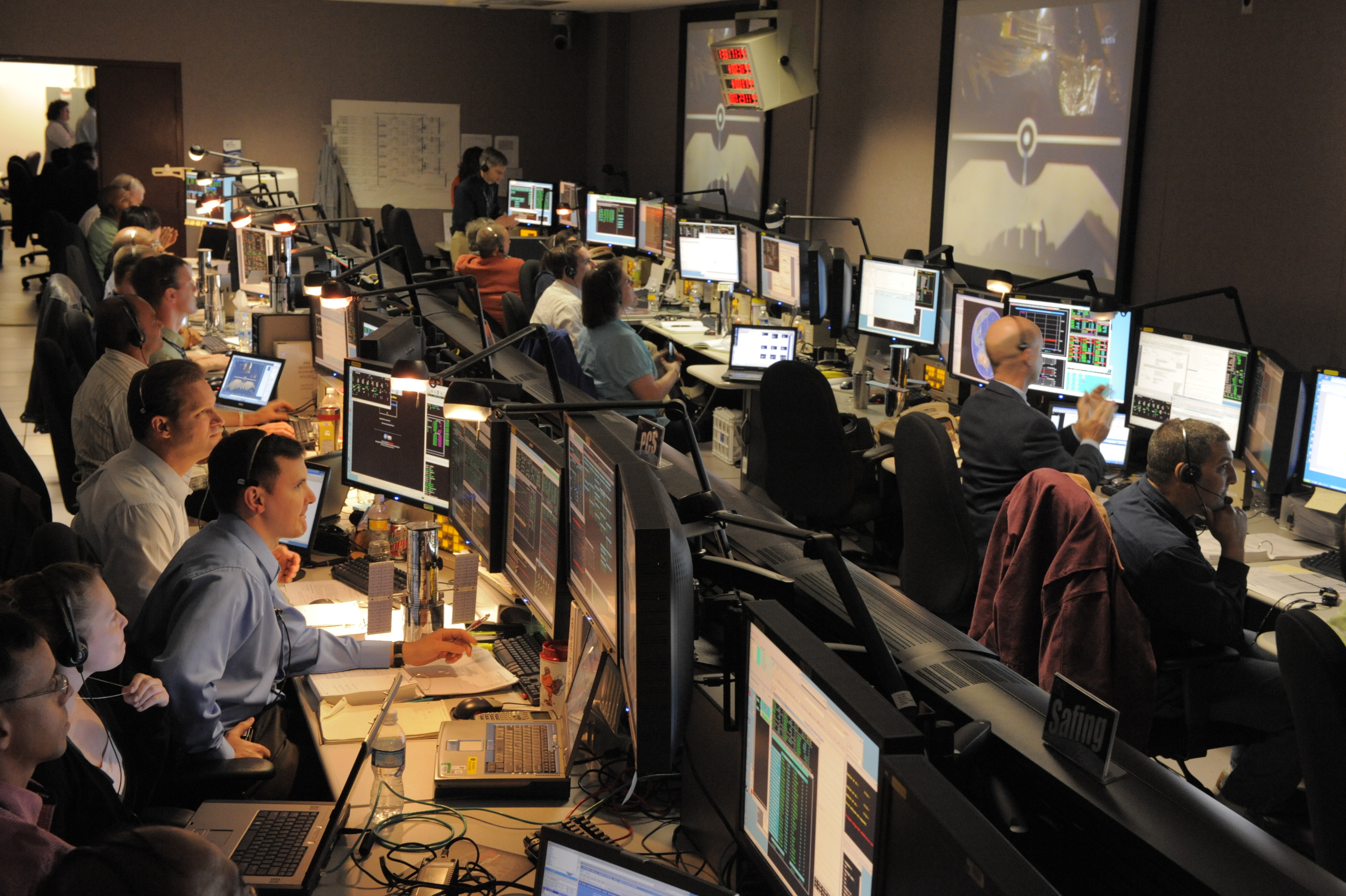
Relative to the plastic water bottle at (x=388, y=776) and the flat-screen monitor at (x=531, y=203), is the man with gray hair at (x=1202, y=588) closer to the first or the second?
the plastic water bottle at (x=388, y=776)

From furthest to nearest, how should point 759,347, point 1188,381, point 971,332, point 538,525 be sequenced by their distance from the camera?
point 759,347 → point 971,332 → point 1188,381 → point 538,525

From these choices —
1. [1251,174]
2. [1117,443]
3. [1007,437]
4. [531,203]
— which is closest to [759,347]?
[1117,443]

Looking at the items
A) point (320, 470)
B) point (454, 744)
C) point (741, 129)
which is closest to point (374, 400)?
point (320, 470)

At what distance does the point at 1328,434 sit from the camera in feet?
10.9

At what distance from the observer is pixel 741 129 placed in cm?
862

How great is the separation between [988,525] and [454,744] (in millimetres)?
1992

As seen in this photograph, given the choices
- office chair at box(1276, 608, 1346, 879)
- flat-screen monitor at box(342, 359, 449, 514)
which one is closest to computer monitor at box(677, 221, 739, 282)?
flat-screen monitor at box(342, 359, 449, 514)

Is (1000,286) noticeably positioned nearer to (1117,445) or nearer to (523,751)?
(1117,445)

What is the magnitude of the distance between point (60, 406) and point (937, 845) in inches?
159

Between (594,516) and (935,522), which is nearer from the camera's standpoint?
(594,516)

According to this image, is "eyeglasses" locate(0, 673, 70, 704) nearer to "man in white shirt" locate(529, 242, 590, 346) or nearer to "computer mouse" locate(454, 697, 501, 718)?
"computer mouse" locate(454, 697, 501, 718)

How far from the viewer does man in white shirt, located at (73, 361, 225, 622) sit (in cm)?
279

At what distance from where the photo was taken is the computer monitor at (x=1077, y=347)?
4.11 meters

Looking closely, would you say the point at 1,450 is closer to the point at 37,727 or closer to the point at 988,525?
the point at 37,727
